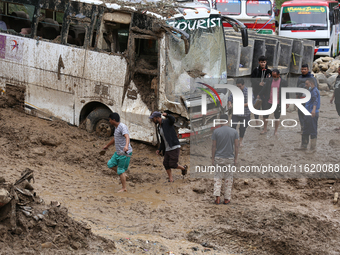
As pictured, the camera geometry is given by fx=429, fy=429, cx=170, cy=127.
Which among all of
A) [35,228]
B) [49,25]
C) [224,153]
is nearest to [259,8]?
[49,25]

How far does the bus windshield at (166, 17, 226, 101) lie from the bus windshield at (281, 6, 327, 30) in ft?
35.6

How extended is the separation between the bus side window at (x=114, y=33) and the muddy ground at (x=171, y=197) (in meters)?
1.93

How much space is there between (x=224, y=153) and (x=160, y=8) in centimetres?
341

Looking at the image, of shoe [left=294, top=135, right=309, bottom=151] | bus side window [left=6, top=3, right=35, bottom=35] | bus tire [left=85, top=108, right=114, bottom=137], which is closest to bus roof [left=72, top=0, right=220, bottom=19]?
bus side window [left=6, top=3, right=35, bottom=35]

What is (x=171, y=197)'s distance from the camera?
696 cm

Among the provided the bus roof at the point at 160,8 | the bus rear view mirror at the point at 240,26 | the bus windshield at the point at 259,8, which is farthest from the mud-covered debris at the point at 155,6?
the bus windshield at the point at 259,8

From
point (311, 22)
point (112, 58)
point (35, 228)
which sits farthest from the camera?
point (311, 22)

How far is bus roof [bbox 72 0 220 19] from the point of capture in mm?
8172

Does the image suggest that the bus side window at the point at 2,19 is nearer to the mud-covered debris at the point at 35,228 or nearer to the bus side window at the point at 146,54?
the bus side window at the point at 146,54

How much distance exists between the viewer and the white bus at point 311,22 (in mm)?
18469

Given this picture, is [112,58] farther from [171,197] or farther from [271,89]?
[271,89]

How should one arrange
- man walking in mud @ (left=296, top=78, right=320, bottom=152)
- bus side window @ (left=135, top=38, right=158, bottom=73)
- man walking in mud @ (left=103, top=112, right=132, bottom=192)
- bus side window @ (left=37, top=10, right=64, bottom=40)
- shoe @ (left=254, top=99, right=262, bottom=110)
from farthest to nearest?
shoe @ (left=254, top=99, right=262, bottom=110) < bus side window @ (left=37, top=10, right=64, bottom=40) < man walking in mud @ (left=296, top=78, right=320, bottom=152) < bus side window @ (left=135, top=38, right=158, bottom=73) < man walking in mud @ (left=103, top=112, right=132, bottom=192)

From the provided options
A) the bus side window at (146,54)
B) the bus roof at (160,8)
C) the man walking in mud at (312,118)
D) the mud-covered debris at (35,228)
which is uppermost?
the bus roof at (160,8)

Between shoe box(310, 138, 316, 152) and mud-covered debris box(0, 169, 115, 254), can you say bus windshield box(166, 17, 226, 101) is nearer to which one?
shoe box(310, 138, 316, 152)
